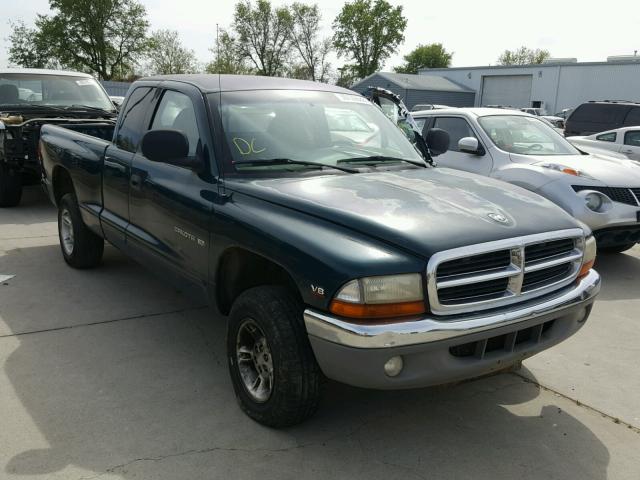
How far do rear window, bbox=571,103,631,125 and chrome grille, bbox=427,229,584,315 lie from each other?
12016mm

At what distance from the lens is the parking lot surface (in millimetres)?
2803

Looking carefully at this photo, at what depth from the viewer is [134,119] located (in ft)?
15.0

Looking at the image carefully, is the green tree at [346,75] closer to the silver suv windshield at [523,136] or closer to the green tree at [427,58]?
the green tree at [427,58]

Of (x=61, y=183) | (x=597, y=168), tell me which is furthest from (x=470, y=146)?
(x=61, y=183)

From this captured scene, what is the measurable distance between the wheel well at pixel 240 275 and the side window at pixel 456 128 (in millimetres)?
4888

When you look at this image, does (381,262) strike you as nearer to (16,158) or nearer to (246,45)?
(16,158)

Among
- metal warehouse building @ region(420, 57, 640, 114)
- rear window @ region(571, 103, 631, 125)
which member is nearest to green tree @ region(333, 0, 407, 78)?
metal warehouse building @ region(420, 57, 640, 114)

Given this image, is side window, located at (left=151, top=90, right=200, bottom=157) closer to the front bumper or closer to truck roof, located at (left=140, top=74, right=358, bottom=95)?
truck roof, located at (left=140, top=74, right=358, bottom=95)

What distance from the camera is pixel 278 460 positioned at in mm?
2830

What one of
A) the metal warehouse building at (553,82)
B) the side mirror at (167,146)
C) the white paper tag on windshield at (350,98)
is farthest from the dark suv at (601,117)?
the metal warehouse building at (553,82)

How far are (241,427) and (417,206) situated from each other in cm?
148

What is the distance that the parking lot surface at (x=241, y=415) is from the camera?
9.20 ft

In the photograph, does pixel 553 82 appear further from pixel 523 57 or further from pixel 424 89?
pixel 523 57

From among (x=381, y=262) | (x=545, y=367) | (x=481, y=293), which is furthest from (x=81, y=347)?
(x=545, y=367)
